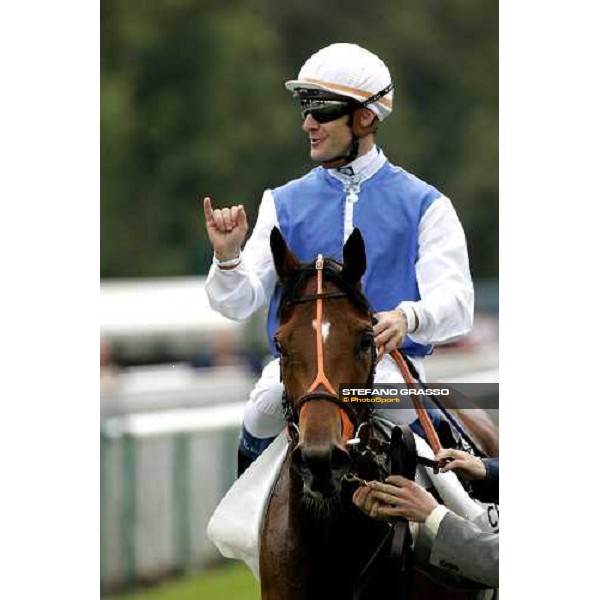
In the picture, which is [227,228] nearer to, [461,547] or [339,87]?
[339,87]

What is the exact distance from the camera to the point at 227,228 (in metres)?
3.59

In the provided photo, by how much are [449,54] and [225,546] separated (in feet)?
5.33

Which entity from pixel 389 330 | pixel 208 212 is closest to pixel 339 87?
pixel 208 212

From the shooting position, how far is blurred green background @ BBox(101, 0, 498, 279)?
405 cm

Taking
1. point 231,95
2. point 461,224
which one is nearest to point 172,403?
point 231,95

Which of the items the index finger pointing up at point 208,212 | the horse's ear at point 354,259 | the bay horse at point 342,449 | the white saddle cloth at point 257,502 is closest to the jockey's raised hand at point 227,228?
the index finger pointing up at point 208,212

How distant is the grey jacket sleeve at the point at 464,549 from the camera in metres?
3.29

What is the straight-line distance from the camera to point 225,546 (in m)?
3.77

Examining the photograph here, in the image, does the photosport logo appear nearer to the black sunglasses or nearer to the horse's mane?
the horse's mane

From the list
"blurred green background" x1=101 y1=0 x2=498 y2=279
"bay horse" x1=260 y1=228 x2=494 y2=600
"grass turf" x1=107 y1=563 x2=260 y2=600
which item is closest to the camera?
"bay horse" x1=260 y1=228 x2=494 y2=600

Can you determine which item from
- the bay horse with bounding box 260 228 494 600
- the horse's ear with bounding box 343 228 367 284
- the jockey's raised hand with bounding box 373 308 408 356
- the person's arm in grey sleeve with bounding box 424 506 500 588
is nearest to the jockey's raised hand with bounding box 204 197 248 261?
the bay horse with bounding box 260 228 494 600

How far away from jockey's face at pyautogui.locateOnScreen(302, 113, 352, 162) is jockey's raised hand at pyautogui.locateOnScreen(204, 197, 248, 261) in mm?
297
